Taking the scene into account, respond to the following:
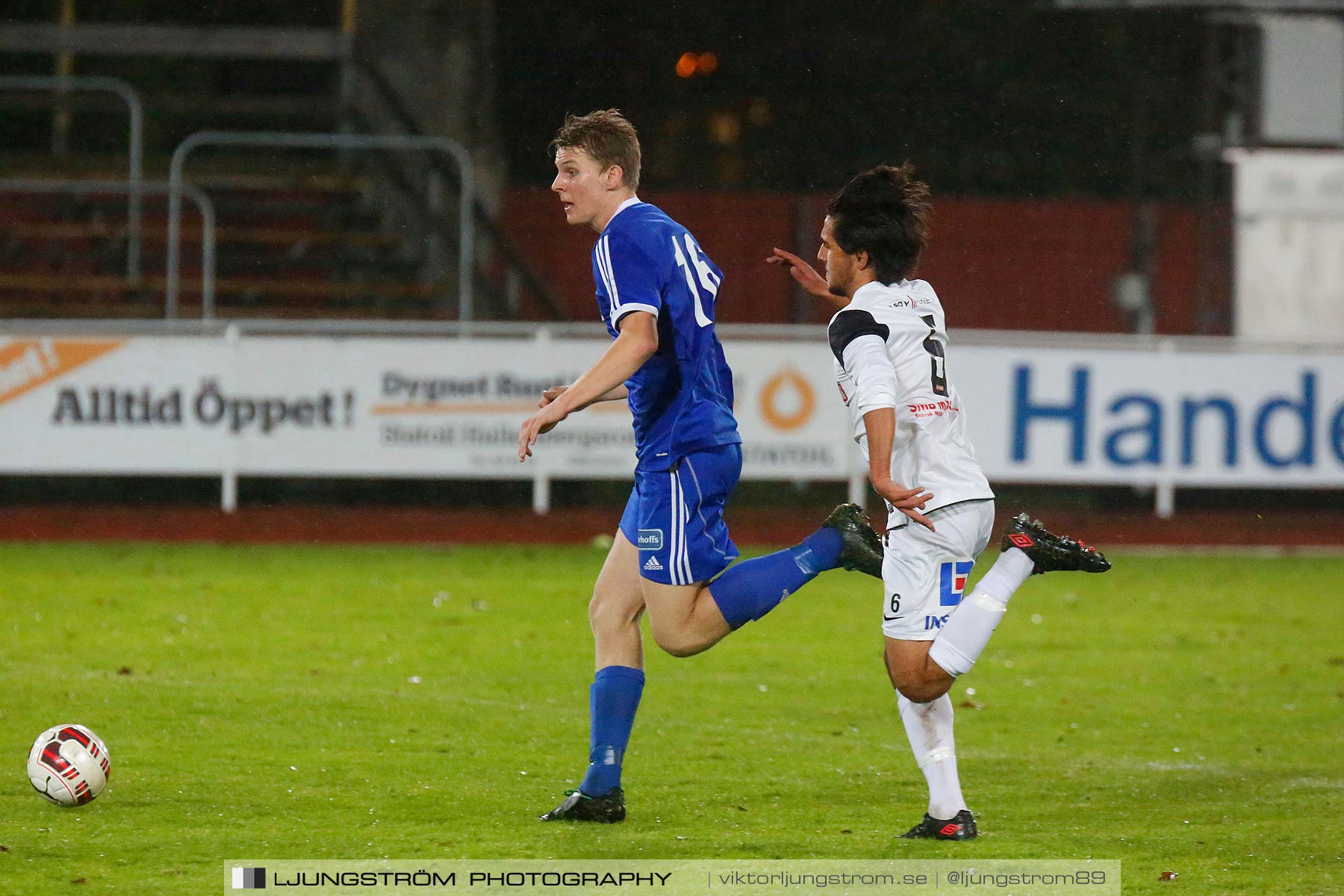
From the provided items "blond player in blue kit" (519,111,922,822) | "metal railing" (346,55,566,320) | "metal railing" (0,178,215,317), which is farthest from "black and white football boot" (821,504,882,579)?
"metal railing" (346,55,566,320)

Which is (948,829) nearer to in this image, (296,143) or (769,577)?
(769,577)

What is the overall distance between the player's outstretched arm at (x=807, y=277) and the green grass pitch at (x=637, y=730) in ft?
5.11

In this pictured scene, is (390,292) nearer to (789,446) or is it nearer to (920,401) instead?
(789,446)

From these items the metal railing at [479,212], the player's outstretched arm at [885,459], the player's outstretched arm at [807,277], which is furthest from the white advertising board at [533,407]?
the player's outstretched arm at [885,459]

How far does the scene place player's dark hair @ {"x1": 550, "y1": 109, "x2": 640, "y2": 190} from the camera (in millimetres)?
5133

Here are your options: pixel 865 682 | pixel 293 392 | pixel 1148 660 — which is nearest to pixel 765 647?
pixel 865 682

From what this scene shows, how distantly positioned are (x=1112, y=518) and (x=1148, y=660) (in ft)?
21.3

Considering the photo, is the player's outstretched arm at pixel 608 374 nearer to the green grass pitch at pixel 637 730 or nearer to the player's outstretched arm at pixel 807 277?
the player's outstretched arm at pixel 807 277

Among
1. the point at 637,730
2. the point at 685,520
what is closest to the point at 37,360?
the point at 637,730

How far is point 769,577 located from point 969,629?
0.69 metres

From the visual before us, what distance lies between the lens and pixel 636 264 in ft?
16.4

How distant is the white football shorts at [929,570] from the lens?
4.80 meters

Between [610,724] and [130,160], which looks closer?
[610,724]

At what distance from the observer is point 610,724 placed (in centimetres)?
518
